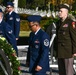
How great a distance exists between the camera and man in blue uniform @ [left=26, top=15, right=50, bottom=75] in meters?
5.70

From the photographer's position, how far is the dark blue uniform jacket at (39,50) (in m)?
5.70

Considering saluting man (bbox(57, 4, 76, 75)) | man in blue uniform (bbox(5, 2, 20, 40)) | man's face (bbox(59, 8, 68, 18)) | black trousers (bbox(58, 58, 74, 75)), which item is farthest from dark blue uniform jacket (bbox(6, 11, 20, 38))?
man's face (bbox(59, 8, 68, 18))

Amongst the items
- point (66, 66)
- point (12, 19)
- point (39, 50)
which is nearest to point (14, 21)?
point (12, 19)

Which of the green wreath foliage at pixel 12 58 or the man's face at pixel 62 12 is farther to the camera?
the man's face at pixel 62 12

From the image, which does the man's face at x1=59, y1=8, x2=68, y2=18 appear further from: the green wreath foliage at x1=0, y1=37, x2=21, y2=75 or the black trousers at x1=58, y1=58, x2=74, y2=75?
the green wreath foliage at x1=0, y1=37, x2=21, y2=75

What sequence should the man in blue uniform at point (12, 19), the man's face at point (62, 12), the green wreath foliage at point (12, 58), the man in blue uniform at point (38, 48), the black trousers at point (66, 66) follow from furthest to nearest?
the man in blue uniform at point (12, 19) → the black trousers at point (66, 66) → the man's face at point (62, 12) → the man in blue uniform at point (38, 48) → the green wreath foliage at point (12, 58)

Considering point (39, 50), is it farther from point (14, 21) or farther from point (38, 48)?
point (14, 21)

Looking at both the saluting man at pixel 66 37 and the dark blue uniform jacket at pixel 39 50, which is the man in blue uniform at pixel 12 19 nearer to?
the saluting man at pixel 66 37

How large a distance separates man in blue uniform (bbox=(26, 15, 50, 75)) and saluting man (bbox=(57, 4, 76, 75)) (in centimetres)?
79

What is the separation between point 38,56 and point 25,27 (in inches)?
800

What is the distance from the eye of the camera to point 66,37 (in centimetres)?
654

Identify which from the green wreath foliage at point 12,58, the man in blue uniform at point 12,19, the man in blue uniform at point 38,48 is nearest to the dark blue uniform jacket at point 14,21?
the man in blue uniform at point 12,19

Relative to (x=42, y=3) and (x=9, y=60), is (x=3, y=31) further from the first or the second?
(x=42, y=3)

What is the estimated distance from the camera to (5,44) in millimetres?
5586
